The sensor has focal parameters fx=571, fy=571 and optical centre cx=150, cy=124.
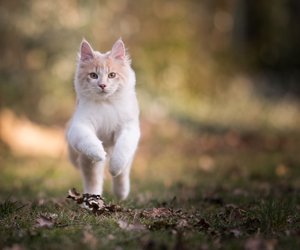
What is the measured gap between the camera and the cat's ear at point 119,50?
550 centimetres

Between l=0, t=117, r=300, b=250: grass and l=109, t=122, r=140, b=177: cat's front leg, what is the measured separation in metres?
0.40

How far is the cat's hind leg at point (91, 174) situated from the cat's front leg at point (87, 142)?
0.51 meters

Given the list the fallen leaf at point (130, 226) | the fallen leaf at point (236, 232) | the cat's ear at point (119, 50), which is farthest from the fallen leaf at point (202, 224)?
the cat's ear at point (119, 50)

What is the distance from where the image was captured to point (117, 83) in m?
5.38

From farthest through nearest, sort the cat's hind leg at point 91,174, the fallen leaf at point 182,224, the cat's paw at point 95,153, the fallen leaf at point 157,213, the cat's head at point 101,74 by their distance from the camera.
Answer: the cat's hind leg at point 91,174 → the cat's head at point 101,74 → the fallen leaf at point 157,213 → the cat's paw at point 95,153 → the fallen leaf at point 182,224

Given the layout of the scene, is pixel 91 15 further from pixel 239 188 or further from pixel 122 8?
pixel 239 188

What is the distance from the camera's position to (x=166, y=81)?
1930 cm

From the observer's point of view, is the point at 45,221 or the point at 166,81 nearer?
the point at 45,221

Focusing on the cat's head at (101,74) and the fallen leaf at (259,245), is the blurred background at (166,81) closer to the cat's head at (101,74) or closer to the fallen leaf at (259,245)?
the cat's head at (101,74)

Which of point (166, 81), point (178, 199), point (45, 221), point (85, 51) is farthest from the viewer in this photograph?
point (166, 81)

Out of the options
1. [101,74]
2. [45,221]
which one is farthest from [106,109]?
[45,221]

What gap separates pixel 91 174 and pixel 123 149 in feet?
2.46

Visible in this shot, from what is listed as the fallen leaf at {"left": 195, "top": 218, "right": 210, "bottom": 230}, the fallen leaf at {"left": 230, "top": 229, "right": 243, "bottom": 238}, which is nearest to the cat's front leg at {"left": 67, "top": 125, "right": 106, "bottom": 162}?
the fallen leaf at {"left": 195, "top": 218, "right": 210, "bottom": 230}

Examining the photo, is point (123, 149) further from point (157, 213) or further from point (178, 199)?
point (178, 199)
